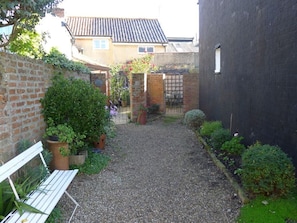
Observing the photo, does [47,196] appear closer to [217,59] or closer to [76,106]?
[76,106]

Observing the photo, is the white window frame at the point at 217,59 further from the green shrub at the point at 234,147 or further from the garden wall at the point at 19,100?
the garden wall at the point at 19,100

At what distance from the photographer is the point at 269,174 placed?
11.2 feet

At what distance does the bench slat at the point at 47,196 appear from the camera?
8.18 ft

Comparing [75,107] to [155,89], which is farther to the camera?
[155,89]

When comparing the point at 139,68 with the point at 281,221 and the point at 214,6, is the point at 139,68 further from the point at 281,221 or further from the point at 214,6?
the point at 281,221

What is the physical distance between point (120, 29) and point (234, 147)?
21.1 meters

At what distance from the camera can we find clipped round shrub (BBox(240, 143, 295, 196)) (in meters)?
3.41

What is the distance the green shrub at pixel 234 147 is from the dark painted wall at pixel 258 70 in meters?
0.18

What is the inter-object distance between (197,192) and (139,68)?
45.5 feet

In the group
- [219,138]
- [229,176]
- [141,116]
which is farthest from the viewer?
[141,116]

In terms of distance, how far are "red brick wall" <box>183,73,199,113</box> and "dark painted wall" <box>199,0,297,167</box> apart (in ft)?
10.9

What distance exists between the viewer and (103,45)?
22719 mm

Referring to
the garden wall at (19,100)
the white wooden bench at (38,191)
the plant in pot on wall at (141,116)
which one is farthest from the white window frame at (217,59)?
the white wooden bench at (38,191)

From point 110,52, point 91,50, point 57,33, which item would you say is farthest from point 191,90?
point 91,50
